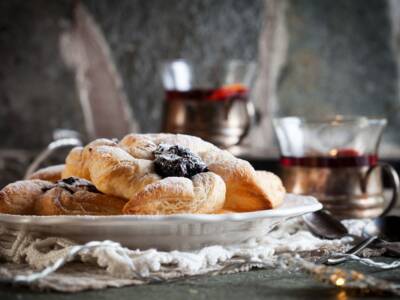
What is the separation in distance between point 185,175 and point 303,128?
1.35 feet

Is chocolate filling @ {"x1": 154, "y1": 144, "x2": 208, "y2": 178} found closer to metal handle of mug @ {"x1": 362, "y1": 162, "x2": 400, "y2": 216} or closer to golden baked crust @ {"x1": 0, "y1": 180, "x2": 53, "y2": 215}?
golden baked crust @ {"x1": 0, "y1": 180, "x2": 53, "y2": 215}

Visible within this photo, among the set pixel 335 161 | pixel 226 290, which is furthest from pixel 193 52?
pixel 226 290

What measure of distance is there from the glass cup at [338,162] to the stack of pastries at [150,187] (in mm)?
261

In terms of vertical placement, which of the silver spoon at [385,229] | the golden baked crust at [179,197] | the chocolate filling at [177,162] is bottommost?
the silver spoon at [385,229]

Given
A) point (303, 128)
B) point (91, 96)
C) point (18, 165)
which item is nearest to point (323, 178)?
point (303, 128)

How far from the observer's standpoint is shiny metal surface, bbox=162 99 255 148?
6.41ft

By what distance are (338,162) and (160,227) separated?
535 mm

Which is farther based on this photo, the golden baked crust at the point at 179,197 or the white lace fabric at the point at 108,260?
the golden baked crust at the point at 179,197

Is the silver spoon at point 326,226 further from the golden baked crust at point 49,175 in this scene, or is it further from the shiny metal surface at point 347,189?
the golden baked crust at point 49,175

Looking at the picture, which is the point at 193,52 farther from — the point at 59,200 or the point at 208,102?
the point at 59,200

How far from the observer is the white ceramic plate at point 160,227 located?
97 centimetres

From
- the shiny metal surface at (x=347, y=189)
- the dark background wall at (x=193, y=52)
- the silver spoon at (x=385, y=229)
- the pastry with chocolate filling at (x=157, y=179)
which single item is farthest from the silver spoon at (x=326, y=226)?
the dark background wall at (x=193, y=52)

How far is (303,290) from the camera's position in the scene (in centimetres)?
89

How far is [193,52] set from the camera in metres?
2.74
